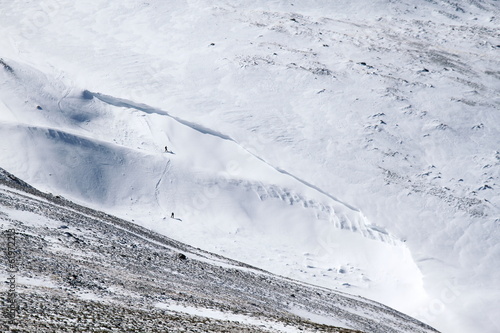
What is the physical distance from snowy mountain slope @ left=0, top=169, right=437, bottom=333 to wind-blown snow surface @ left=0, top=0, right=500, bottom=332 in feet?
39.8

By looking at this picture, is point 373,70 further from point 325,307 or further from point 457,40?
point 325,307

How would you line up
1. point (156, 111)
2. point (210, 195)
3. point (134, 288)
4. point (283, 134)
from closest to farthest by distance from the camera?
point (134, 288), point (210, 195), point (283, 134), point (156, 111)

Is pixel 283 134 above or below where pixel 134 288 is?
below

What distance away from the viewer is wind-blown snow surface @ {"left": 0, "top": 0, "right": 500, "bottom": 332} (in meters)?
46.3

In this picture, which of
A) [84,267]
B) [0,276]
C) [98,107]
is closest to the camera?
[0,276]

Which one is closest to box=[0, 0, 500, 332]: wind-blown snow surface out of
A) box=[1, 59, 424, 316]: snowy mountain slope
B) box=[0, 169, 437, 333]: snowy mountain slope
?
box=[1, 59, 424, 316]: snowy mountain slope

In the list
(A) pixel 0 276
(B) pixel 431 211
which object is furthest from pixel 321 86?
(A) pixel 0 276

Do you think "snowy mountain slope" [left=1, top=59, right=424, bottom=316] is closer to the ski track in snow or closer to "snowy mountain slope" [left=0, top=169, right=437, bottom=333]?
the ski track in snow

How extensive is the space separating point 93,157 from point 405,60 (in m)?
39.6

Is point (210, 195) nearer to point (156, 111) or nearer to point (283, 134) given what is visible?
point (283, 134)

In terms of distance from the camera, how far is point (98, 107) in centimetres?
5697

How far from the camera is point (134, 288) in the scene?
18.2 m

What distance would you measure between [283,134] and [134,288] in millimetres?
41867

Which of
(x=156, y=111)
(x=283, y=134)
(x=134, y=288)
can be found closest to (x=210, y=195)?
(x=283, y=134)
